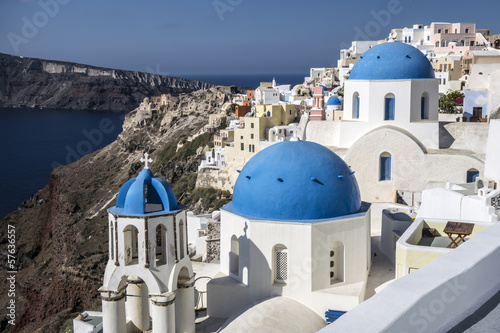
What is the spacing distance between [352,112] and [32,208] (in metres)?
48.6

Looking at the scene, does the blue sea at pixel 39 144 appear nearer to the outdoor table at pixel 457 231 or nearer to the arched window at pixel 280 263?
the arched window at pixel 280 263

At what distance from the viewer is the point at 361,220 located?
1268 cm

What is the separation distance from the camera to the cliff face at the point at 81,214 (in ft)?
110

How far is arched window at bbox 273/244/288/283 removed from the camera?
12.4 m

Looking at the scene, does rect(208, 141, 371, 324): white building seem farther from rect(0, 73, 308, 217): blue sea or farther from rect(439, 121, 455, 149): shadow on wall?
rect(0, 73, 308, 217): blue sea

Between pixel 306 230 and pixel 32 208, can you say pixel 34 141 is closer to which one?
pixel 32 208

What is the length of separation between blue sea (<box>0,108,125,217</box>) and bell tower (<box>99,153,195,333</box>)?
52527mm

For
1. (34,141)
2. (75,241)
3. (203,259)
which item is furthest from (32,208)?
(203,259)

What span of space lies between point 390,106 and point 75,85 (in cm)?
16888

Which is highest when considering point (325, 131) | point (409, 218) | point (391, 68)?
point (391, 68)

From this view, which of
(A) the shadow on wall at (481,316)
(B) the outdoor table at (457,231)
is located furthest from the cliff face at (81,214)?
(A) the shadow on wall at (481,316)

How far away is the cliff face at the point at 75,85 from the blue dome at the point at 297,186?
Answer: 151361 millimetres

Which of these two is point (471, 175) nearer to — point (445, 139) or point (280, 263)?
point (445, 139)

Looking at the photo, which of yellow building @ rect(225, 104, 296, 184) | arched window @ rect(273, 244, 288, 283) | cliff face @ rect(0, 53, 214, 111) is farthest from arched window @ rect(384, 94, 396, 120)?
cliff face @ rect(0, 53, 214, 111)
